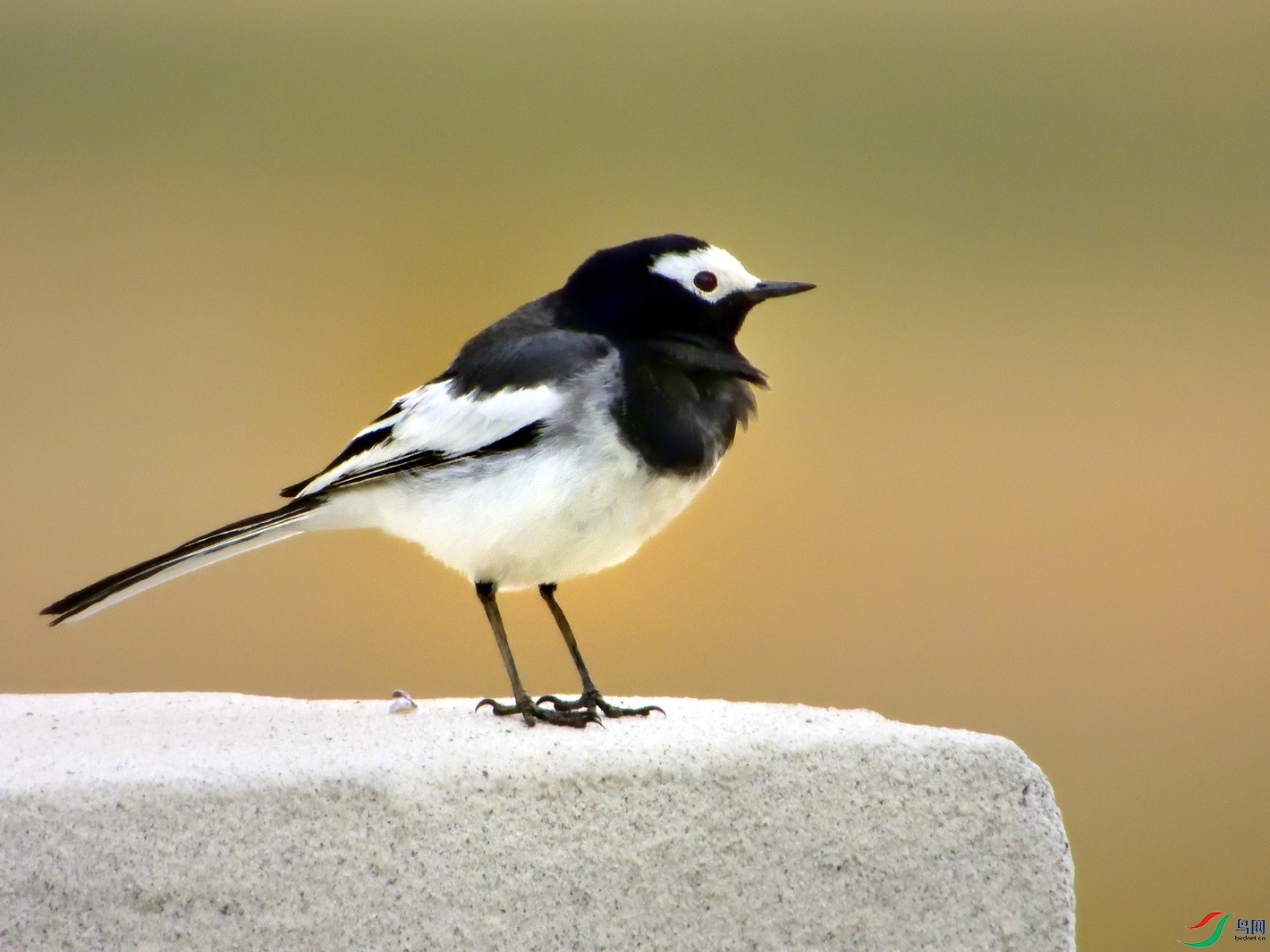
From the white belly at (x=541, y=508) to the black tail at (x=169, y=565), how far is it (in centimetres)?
24

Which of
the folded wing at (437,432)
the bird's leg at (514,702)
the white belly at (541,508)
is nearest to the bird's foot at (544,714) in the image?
the bird's leg at (514,702)

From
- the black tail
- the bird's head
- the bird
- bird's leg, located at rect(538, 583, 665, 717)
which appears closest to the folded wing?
the bird

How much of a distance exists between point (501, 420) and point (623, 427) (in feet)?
0.80

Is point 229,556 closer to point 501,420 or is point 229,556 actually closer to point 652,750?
point 501,420

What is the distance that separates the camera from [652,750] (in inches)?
103

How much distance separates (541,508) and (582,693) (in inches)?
21.8

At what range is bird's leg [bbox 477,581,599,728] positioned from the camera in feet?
9.12

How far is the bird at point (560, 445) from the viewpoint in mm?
2680

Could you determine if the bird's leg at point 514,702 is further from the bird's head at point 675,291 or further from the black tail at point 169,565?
the bird's head at point 675,291

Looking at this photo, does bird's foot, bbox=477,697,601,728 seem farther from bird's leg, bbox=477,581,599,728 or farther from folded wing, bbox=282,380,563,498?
folded wing, bbox=282,380,563,498

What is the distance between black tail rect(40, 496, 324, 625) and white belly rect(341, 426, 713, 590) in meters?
0.24

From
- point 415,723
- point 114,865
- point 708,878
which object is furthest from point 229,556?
point 708,878

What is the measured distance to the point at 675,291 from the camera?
2.82 meters

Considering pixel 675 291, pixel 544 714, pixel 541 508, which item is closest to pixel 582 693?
pixel 544 714
